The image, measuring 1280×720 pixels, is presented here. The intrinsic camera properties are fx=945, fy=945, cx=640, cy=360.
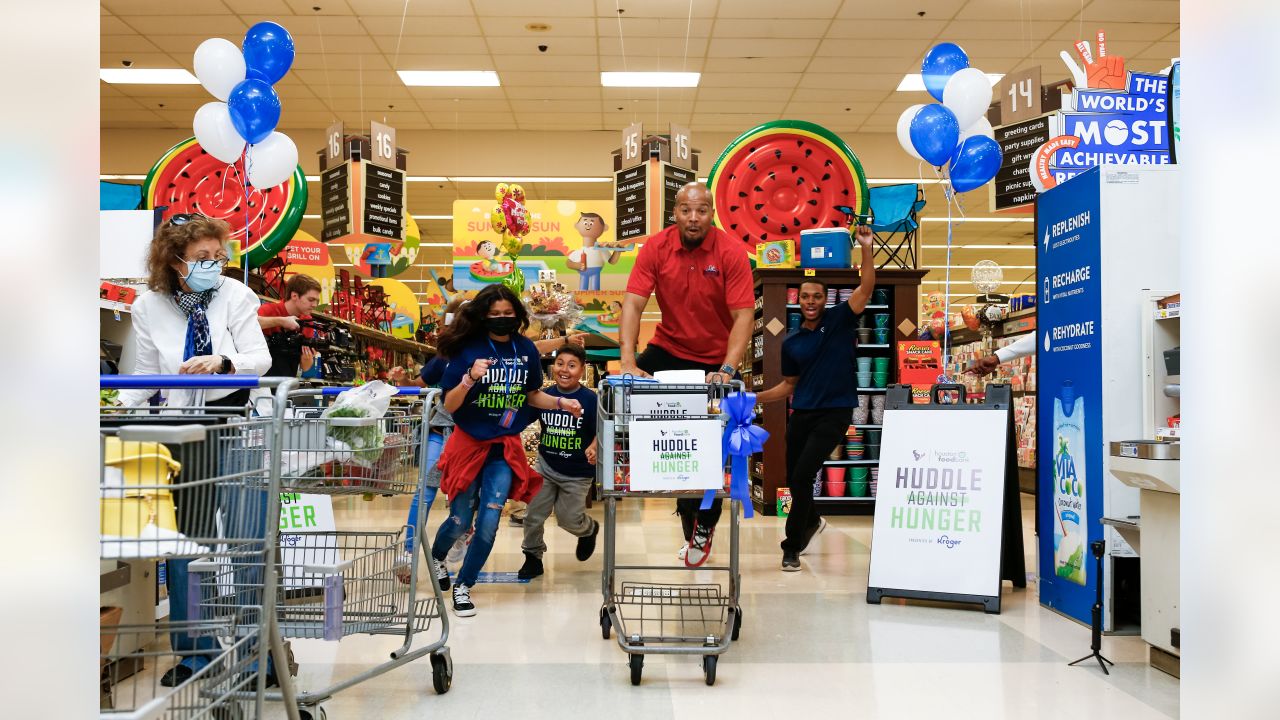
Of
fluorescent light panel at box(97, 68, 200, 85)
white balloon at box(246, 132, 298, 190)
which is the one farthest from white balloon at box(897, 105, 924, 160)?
fluorescent light panel at box(97, 68, 200, 85)

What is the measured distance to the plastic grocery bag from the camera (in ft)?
8.30

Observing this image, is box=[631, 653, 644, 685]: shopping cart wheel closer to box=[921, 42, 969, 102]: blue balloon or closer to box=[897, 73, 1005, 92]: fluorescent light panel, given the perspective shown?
box=[921, 42, 969, 102]: blue balloon

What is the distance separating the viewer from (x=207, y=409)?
6.82 feet

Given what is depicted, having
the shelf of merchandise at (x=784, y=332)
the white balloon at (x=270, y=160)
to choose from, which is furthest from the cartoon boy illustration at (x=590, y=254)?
the white balloon at (x=270, y=160)

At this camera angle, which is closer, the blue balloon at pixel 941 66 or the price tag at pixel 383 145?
the blue balloon at pixel 941 66

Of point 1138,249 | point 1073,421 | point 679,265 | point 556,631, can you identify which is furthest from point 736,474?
point 1138,249

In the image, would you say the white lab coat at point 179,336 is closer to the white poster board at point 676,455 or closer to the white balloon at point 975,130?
the white poster board at point 676,455

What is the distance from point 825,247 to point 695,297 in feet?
12.0

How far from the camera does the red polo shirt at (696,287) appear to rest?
4.50m

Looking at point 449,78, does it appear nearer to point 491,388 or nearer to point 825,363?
point 825,363

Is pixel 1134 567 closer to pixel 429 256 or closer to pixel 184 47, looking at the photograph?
pixel 184 47

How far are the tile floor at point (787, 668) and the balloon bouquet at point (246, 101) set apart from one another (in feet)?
8.64

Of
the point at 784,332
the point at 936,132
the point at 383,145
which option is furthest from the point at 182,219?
the point at 383,145
